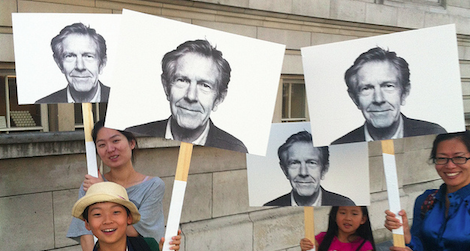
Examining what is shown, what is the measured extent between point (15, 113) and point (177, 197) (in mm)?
3096

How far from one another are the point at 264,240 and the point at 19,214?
351 centimetres

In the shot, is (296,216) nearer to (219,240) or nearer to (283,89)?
(219,240)

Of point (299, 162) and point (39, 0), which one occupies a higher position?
point (39, 0)

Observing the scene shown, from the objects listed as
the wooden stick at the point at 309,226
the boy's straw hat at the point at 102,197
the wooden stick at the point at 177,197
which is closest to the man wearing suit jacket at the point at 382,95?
the wooden stick at the point at 309,226

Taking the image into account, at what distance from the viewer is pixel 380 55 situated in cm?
272

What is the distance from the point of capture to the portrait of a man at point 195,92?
7.84 ft

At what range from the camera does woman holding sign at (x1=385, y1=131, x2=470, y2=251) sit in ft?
9.35

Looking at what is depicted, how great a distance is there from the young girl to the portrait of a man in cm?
118

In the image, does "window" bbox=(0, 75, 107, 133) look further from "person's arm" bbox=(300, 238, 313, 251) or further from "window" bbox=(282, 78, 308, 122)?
"window" bbox=(282, 78, 308, 122)

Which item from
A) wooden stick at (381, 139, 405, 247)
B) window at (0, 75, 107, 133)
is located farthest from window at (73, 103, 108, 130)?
wooden stick at (381, 139, 405, 247)

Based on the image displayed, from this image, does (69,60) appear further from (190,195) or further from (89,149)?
(190,195)

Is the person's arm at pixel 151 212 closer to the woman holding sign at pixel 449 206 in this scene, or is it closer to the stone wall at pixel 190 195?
the woman holding sign at pixel 449 206

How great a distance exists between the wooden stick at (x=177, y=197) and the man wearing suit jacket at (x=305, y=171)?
102cm

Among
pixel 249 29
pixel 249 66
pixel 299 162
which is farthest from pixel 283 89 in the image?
pixel 249 66
